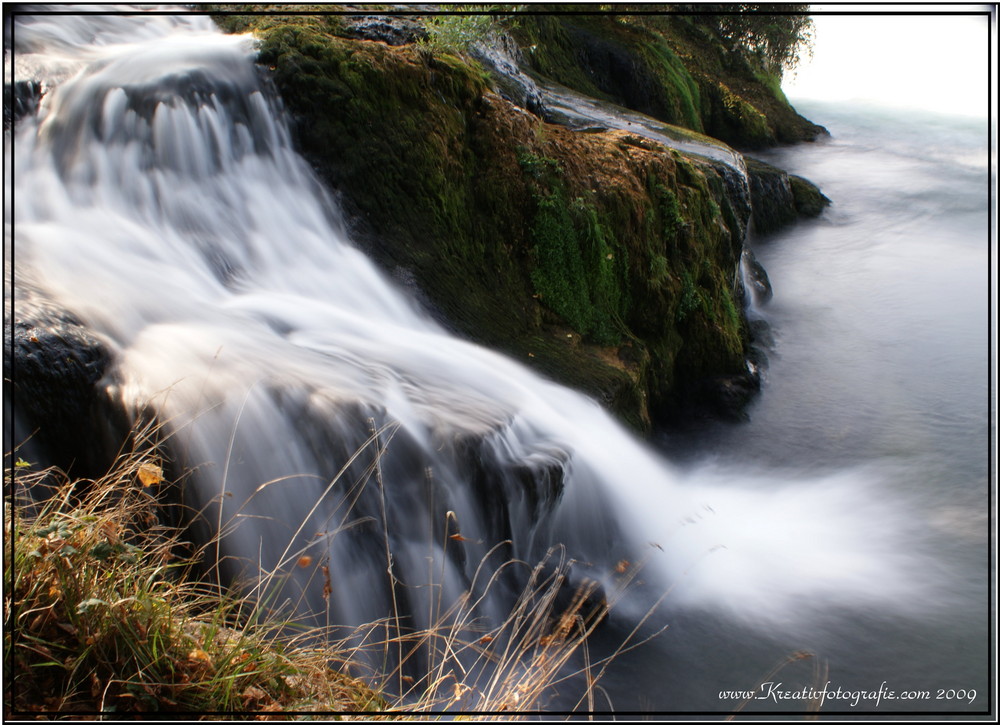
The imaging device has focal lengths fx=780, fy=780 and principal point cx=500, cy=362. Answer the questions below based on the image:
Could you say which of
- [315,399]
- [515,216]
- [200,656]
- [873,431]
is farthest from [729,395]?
[200,656]

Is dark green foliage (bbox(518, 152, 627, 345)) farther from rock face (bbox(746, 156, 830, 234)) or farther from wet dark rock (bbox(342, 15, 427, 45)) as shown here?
rock face (bbox(746, 156, 830, 234))

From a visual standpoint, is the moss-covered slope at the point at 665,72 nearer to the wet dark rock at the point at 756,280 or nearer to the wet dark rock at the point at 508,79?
the wet dark rock at the point at 508,79

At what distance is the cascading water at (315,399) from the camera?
348 cm

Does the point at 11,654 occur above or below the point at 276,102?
below

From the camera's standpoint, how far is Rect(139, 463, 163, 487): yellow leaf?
259 cm

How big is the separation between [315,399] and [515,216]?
3.01 m

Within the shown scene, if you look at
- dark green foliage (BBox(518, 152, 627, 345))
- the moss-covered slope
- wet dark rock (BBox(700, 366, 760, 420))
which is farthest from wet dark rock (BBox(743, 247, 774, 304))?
dark green foliage (BBox(518, 152, 627, 345))

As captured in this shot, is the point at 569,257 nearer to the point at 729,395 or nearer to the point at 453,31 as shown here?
the point at 729,395

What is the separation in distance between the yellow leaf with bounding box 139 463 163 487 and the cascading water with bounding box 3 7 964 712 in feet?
1.04

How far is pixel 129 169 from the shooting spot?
16.5ft

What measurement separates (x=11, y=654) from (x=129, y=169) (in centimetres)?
371

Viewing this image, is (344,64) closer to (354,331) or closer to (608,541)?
(354,331)

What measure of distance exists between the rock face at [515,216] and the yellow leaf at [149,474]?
10.1ft

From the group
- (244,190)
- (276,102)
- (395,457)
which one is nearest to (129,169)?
(244,190)
